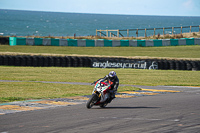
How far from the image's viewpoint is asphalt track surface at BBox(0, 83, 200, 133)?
26.2ft

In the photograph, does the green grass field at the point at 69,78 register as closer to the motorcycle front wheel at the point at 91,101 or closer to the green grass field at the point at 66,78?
the green grass field at the point at 66,78

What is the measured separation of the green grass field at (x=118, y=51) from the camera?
118ft

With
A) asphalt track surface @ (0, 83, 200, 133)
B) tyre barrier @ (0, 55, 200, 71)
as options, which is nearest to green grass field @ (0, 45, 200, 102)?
tyre barrier @ (0, 55, 200, 71)

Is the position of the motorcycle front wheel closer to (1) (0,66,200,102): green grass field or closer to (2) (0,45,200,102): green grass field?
(2) (0,45,200,102): green grass field

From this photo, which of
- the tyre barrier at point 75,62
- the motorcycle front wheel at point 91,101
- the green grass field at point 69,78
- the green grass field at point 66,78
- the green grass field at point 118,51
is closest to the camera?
the motorcycle front wheel at point 91,101

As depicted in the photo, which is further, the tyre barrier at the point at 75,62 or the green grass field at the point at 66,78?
the tyre barrier at the point at 75,62

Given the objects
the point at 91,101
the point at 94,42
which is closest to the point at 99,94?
the point at 91,101

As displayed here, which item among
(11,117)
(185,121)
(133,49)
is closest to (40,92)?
(11,117)

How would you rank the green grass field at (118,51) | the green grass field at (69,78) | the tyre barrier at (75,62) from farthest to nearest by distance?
the green grass field at (118,51) → the tyre barrier at (75,62) → the green grass field at (69,78)

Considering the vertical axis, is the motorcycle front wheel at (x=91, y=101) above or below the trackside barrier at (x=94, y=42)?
below

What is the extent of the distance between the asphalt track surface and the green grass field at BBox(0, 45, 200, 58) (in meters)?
24.3

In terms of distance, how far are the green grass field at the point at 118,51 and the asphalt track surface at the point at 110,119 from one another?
24293 mm

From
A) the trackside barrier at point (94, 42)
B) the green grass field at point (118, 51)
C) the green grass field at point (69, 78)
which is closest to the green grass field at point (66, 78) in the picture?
the green grass field at point (69, 78)

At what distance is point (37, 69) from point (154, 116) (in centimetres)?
1904
